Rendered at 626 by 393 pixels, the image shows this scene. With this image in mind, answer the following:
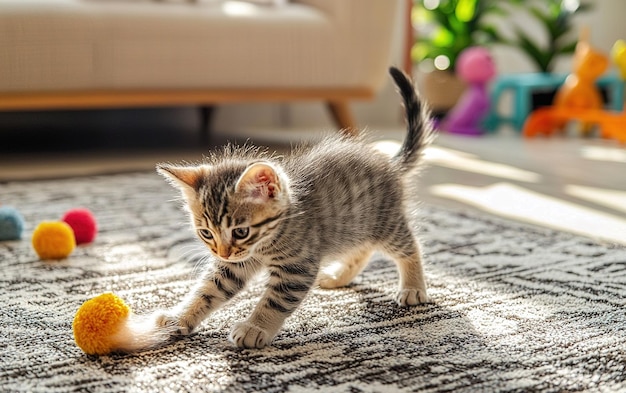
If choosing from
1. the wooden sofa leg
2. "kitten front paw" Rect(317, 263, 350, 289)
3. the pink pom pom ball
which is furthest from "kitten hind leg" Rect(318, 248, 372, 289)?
the wooden sofa leg

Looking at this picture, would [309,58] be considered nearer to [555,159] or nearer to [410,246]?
[555,159]

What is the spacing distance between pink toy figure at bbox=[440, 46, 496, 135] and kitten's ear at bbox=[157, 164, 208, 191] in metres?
2.94

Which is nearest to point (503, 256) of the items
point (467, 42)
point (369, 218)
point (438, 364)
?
point (369, 218)

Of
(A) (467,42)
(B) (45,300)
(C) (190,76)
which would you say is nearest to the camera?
(B) (45,300)

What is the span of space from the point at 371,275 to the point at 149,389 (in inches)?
25.0

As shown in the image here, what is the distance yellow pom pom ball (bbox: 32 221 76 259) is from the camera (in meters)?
1.54

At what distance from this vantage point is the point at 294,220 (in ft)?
3.82

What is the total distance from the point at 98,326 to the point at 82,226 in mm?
700

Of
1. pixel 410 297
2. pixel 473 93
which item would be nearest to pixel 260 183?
pixel 410 297

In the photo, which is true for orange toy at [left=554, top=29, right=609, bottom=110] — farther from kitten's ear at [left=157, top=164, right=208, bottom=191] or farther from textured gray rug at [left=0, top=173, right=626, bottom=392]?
kitten's ear at [left=157, top=164, right=208, bottom=191]

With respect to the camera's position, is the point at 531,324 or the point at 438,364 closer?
the point at 438,364

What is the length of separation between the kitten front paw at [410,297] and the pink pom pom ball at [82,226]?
740 millimetres

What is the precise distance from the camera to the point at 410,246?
134cm

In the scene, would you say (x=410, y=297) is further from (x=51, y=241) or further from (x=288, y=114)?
Answer: (x=288, y=114)
